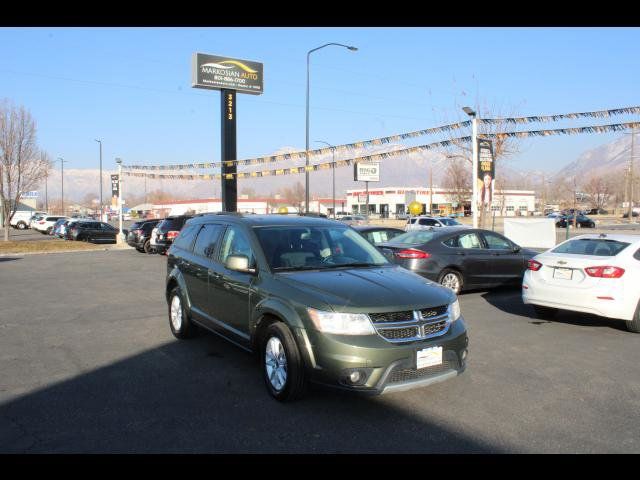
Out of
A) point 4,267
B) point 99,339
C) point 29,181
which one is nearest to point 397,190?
point 29,181

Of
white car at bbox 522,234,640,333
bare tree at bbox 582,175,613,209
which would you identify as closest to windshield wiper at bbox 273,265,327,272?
white car at bbox 522,234,640,333

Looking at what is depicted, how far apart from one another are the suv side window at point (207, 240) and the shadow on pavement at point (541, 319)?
511cm

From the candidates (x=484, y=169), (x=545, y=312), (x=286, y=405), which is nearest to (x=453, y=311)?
(x=286, y=405)

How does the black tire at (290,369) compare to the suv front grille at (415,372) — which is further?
the black tire at (290,369)

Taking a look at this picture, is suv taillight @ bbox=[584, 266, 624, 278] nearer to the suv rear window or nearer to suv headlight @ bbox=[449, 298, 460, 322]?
the suv rear window

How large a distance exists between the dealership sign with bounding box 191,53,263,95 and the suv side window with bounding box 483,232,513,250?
2429cm

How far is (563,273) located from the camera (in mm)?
8117

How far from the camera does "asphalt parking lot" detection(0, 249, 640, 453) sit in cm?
409

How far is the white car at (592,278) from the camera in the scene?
7.62m

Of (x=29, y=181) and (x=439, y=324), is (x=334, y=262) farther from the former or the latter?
(x=29, y=181)

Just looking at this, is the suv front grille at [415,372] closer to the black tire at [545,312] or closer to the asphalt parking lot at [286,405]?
the asphalt parking lot at [286,405]

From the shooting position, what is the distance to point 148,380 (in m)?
5.61

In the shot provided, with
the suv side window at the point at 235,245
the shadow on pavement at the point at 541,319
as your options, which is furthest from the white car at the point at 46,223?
the suv side window at the point at 235,245

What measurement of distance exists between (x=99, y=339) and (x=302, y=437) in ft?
14.4
